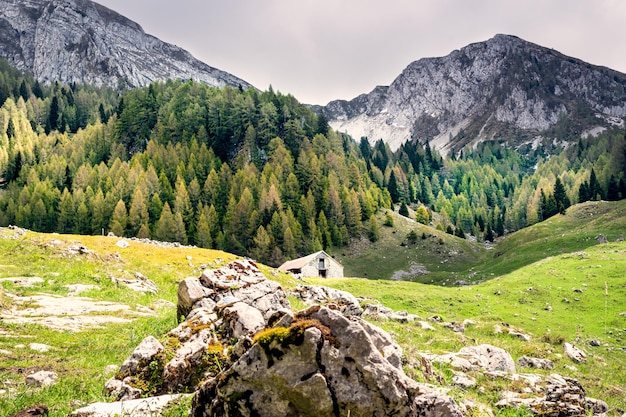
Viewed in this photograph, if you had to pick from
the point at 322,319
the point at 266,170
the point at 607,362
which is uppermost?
the point at 266,170

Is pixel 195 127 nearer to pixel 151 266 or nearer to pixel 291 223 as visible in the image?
pixel 291 223

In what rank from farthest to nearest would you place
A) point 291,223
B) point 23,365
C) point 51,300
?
point 291,223, point 51,300, point 23,365

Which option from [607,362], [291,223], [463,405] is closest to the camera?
[463,405]

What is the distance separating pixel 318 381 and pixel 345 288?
52418mm

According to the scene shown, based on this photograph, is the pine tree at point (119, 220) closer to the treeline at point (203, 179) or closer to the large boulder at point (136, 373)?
the treeline at point (203, 179)

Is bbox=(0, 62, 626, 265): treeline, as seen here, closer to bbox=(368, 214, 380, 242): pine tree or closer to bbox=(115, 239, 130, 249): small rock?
bbox=(368, 214, 380, 242): pine tree

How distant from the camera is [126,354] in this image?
50.7 feet

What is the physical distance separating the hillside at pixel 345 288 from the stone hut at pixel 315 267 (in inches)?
610

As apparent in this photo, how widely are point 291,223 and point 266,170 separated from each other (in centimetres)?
2799

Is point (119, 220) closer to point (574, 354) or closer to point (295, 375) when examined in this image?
point (574, 354)

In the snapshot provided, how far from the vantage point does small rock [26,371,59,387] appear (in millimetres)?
11797

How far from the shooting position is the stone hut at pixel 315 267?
80625mm

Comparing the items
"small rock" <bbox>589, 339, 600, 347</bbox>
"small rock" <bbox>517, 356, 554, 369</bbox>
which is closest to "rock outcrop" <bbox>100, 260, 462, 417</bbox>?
"small rock" <bbox>517, 356, 554, 369</bbox>

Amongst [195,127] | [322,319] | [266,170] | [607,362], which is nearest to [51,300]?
[322,319]
